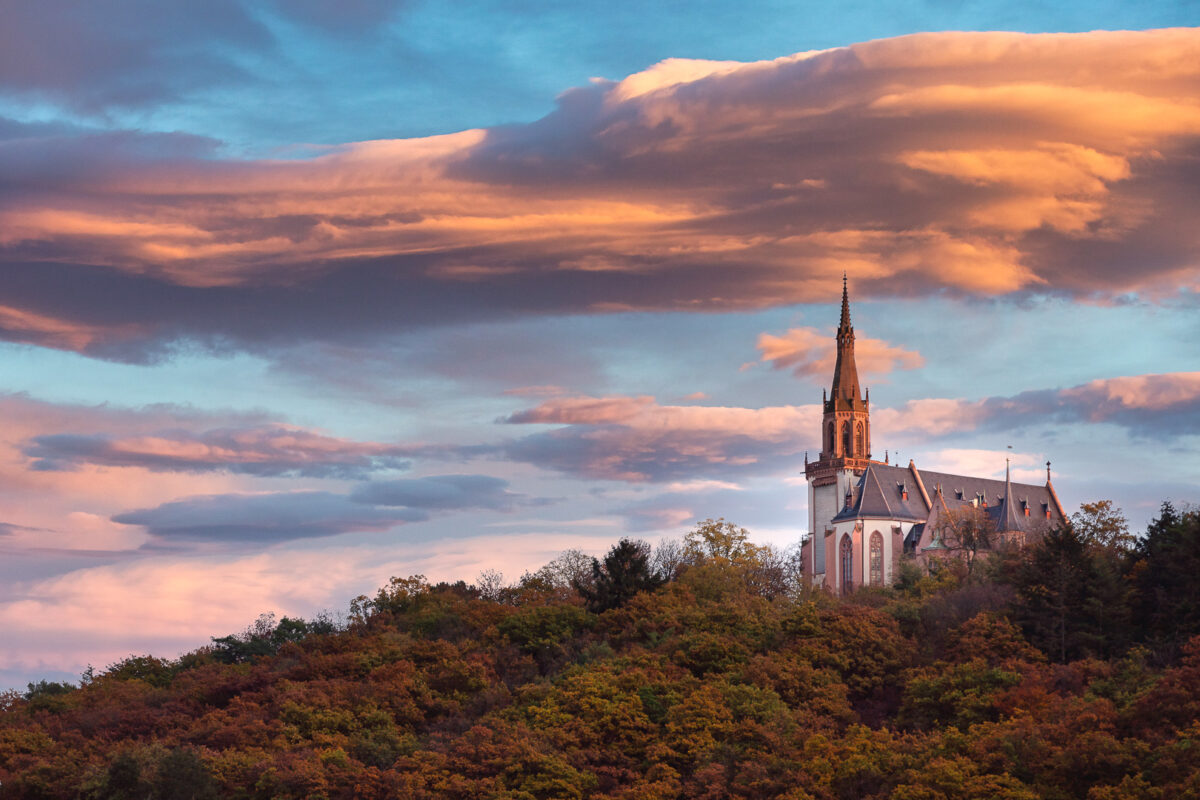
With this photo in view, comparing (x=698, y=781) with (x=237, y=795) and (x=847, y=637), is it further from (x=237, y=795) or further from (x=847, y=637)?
(x=237, y=795)

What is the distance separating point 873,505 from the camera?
312 ft

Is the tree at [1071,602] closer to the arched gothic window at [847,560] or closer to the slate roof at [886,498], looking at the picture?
the slate roof at [886,498]

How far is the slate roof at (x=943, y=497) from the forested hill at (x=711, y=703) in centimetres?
2837

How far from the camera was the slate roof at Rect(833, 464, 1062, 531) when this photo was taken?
95000 mm

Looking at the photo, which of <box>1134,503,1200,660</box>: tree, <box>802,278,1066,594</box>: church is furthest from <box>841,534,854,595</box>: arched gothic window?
<box>1134,503,1200,660</box>: tree

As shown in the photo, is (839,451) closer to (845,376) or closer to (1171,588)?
(845,376)

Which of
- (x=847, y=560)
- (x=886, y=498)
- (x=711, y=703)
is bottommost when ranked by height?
(x=711, y=703)

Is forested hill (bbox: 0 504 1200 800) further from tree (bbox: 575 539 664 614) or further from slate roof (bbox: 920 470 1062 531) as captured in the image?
slate roof (bbox: 920 470 1062 531)

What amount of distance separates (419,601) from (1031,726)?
4118 cm

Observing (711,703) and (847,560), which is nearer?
(711,703)

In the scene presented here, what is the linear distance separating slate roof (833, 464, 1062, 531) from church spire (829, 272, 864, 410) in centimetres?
728

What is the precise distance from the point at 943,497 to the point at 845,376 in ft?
42.1

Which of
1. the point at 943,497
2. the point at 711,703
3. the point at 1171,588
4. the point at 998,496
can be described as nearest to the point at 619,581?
the point at 711,703

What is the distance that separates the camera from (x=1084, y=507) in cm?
6262
